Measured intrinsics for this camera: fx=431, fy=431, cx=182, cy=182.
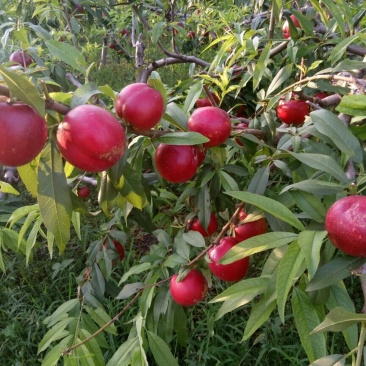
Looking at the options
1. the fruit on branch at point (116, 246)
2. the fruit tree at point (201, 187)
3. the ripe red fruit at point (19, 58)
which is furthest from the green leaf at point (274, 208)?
the ripe red fruit at point (19, 58)

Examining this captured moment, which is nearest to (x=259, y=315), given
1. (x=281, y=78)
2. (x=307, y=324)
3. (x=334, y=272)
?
(x=307, y=324)

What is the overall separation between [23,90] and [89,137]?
121 mm

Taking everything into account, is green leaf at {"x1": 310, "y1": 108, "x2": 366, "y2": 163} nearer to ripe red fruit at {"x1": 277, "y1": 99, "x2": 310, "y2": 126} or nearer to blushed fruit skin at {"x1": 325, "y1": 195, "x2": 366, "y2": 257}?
blushed fruit skin at {"x1": 325, "y1": 195, "x2": 366, "y2": 257}

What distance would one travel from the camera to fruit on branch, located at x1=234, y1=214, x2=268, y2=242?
1.06 meters

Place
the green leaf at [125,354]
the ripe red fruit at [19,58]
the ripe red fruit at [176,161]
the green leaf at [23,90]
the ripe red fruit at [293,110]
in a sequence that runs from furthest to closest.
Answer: the ripe red fruit at [19,58] → the ripe red fruit at [293,110] → the green leaf at [125,354] → the ripe red fruit at [176,161] → the green leaf at [23,90]

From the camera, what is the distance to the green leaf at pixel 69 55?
0.95 meters

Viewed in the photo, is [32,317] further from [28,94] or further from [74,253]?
[28,94]

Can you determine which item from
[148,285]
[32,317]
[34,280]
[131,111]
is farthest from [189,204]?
[34,280]

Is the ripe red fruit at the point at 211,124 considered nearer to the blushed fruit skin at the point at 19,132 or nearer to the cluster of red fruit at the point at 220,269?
the cluster of red fruit at the point at 220,269

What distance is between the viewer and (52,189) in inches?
29.7

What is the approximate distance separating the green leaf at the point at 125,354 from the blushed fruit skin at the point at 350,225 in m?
0.63

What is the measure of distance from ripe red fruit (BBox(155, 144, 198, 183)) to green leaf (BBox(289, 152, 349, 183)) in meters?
0.23

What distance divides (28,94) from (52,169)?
0.19 meters

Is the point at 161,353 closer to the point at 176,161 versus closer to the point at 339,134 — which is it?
the point at 176,161
